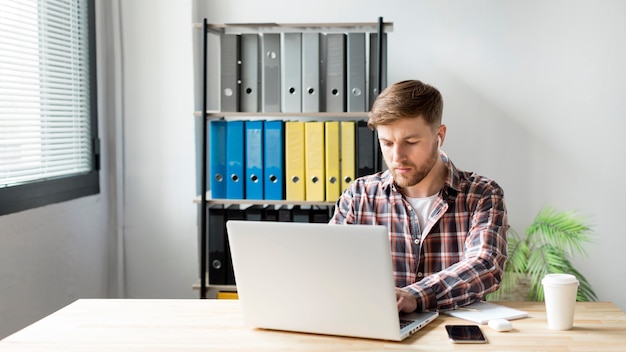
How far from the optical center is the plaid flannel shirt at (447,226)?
201cm

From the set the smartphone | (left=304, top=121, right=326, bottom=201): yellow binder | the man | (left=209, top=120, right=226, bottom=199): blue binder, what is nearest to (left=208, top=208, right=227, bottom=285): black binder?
(left=209, top=120, right=226, bottom=199): blue binder

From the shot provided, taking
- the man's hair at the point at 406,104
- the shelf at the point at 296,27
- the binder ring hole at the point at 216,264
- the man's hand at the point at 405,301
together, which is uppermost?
the shelf at the point at 296,27

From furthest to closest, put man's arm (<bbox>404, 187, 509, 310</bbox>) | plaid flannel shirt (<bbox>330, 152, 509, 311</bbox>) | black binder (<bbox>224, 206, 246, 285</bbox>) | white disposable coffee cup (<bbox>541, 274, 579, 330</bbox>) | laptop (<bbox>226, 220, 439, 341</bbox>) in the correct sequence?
black binder (<bbox>224, 206, 246, 285</bbox>), plaid flannel shirt (<bbox>330, 152, 509, 311</bbox>), man's arm (<bbox>404, 187, 509, 310</bbox>), white disposable coffee cup (<bbox>541, 274, 579, 330</bbox>), laptop (<bbox>226, 220, 439, 341</bbox>)

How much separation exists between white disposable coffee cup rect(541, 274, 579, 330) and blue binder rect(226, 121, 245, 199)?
1.71 meters

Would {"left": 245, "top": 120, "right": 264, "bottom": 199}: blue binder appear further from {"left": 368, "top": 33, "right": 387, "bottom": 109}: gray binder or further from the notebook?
the notebook

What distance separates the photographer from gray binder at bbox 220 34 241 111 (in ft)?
10.4

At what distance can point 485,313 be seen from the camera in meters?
1.86

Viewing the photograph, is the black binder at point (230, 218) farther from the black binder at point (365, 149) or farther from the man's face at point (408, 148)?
the man's face at point (408, 148)

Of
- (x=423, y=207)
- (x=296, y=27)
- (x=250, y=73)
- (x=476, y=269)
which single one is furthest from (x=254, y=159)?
(x=476, y=269)

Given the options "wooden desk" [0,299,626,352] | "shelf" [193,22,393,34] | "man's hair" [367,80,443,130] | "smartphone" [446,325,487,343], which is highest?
"shelf" [193,22,393,34]

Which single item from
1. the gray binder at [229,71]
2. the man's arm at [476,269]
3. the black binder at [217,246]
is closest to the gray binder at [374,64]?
the gray binder at [229,71]

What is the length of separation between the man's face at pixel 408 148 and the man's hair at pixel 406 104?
2cm

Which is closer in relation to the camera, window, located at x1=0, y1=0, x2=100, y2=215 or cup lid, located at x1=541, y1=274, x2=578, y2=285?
cup lid, located at x1=541, y1=274, x2=578, y2=285

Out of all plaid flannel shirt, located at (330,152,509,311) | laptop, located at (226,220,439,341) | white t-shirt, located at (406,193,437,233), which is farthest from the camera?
white t-shirt, located at (406,193,437,233)
